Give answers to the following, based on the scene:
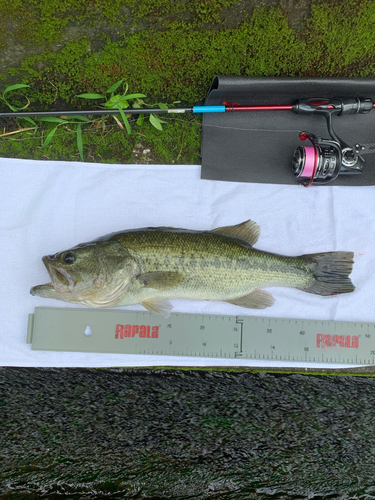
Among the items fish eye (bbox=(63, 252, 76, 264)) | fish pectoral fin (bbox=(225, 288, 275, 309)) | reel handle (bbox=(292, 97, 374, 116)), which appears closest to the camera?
fish eye (bbox=(63, 252, 76, 264))

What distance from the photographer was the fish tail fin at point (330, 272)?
2768mm

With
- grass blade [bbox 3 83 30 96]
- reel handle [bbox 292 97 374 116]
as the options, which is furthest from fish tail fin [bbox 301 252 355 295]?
grass blade [bbox 3 83 30 96]

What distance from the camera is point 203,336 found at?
2.82 meters

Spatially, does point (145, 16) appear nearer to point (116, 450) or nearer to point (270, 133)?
point (270, 133)

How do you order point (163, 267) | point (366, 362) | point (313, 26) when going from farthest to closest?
point (313, 26) → point (366, 362) → point (163, 267)

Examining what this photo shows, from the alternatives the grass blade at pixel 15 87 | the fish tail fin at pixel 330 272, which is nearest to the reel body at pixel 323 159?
the fish tail fin at pixel 330 272

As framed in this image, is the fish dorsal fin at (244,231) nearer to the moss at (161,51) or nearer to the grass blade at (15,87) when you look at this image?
the moss at (161,51)

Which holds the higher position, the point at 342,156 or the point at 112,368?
the point at 342,156

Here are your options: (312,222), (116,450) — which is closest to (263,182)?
(312,222)

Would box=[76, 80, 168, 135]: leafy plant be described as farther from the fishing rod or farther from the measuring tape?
the measuring tape

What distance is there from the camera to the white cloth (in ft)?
9.50

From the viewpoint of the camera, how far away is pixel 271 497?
9.74 ft

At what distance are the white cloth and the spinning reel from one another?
0.24m

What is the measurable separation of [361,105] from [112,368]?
10.9 ft
